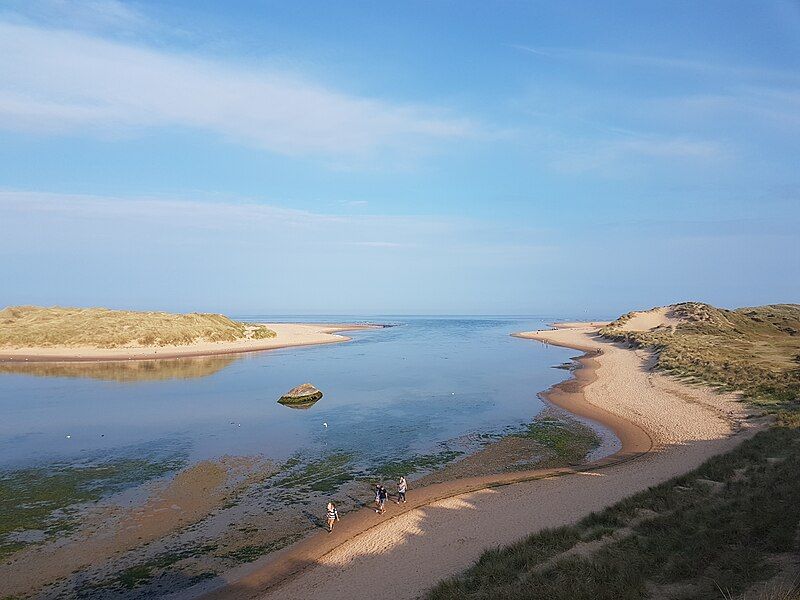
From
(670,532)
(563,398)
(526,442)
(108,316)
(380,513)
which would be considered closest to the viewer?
(670,532)

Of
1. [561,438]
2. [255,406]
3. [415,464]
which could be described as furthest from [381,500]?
[255,406]

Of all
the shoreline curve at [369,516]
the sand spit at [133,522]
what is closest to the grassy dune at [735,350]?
the shoreline curve at [369,516]

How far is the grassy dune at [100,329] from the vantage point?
77.2 meters

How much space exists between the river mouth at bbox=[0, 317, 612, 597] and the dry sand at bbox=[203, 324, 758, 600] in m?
1.66

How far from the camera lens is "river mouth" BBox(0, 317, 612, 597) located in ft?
55.2

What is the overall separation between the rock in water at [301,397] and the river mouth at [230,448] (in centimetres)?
127

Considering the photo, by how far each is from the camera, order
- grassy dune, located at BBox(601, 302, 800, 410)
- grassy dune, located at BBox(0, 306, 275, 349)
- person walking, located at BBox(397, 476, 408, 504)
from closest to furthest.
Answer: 1. person walking, located at BBox(397, 476, 408, 504)
2. grassy dune, located at BBox(601, 302, 800, 410)
3. grassy dune, located at BBox(0, 306, 275, 349)

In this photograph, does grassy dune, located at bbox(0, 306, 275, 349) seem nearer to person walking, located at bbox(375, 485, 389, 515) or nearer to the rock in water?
the rock in water

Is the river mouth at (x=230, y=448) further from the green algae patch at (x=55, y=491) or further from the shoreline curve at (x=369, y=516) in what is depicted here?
the shoreline curve at (x=369, y=516)

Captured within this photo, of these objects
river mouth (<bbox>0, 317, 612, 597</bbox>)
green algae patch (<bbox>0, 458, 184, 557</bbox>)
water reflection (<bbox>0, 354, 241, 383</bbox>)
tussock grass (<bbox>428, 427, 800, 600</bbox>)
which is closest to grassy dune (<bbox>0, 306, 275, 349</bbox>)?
water reflection (<bbox>0, 354, 241, 383</bbox>)

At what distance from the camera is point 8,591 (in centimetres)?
1390

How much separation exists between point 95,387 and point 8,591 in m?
39.2

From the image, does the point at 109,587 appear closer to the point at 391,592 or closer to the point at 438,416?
the point at 391,592

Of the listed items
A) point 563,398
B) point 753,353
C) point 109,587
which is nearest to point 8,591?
point 109,587
